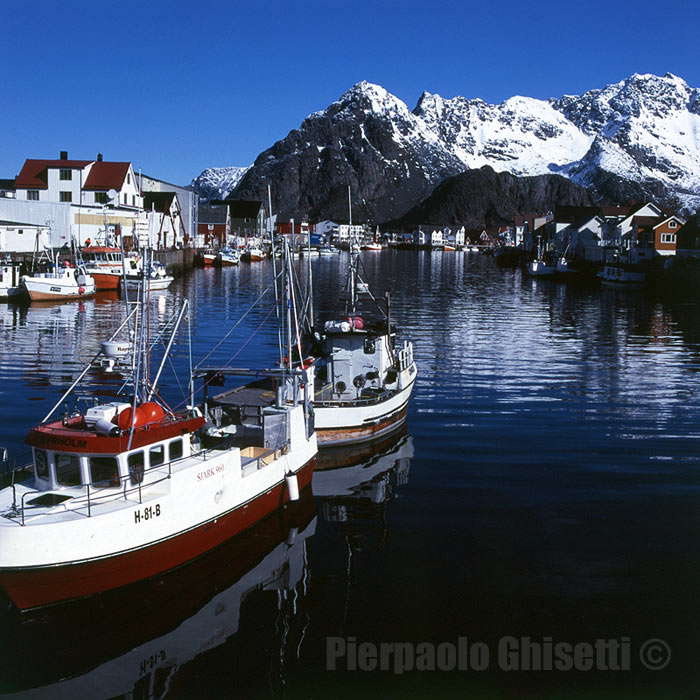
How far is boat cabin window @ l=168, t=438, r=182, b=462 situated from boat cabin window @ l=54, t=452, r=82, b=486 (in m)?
2.23

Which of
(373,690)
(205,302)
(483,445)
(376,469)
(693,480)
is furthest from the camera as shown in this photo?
(205,302)

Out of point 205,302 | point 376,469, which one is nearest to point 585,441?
point 376,469

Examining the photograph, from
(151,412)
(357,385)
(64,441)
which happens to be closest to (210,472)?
(151,412)

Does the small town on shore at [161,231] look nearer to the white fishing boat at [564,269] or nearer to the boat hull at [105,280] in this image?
the white fishing boat at [564,269]

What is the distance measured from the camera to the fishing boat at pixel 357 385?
28.8 metres

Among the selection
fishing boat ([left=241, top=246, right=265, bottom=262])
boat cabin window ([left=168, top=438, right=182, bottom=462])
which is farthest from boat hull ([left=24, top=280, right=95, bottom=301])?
fishing boat ([left=241, top=246, right=265, bottom=262])

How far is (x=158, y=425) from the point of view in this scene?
18531 mm

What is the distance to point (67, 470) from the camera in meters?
17.9

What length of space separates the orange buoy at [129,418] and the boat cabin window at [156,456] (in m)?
0.81

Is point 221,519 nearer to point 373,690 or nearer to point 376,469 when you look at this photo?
point 373,690

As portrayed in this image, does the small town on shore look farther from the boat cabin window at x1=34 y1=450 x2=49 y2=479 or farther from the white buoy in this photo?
the boat cabin window at x1=34 y1=450 x2=49 y2=479

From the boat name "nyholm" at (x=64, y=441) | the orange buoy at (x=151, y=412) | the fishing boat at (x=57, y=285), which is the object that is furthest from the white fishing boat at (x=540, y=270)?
the boat name "nyholm" at (x=64, y=441)

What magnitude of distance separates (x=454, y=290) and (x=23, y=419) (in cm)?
8228
